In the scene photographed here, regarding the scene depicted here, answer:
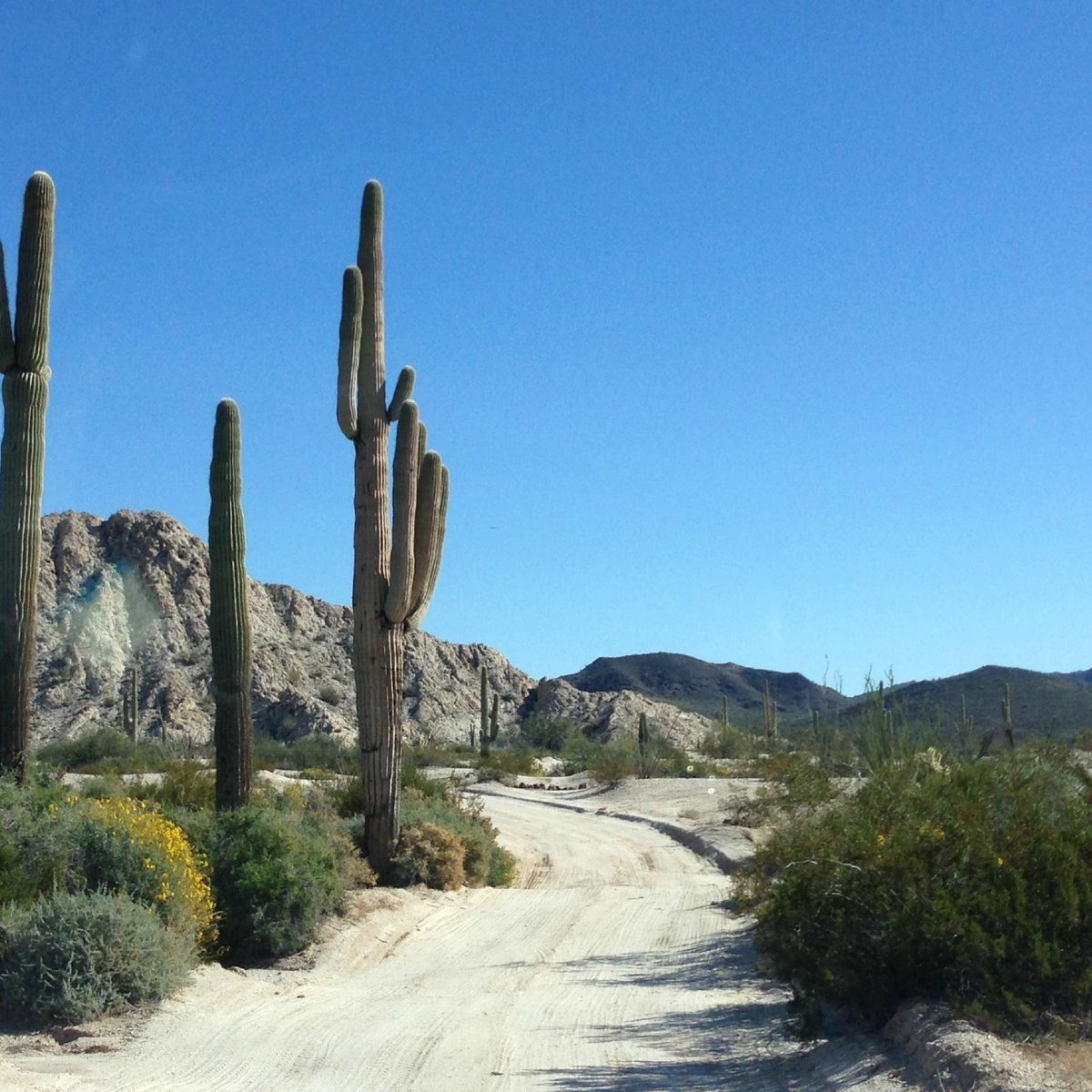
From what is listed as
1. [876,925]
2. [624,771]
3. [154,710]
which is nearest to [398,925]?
[876,925]

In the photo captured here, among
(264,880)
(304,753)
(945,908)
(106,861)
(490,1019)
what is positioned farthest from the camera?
(304,753)

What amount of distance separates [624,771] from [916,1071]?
37.0m

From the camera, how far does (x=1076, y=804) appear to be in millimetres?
9164

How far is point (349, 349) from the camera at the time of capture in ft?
58.3

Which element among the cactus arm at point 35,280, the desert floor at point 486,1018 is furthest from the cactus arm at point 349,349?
the desert floor at point 486,1018

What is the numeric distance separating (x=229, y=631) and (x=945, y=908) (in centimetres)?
992

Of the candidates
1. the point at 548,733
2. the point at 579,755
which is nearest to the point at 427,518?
the point at 579,755

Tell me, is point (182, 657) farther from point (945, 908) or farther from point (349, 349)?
point (945, 908)

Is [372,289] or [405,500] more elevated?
[372,289]

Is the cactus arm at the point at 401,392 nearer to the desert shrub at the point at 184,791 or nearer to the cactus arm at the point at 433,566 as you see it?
the cactus arm at the point at 433,566

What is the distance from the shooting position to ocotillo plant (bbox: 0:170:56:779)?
15.0 meters

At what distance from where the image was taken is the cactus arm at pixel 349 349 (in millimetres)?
17656

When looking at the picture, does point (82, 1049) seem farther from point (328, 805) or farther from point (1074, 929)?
point (328, 805)

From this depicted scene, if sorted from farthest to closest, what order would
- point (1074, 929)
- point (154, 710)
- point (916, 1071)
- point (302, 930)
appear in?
point (154, 710) < point (302, 930) < point (1074, 929) < point (916, 1071)
